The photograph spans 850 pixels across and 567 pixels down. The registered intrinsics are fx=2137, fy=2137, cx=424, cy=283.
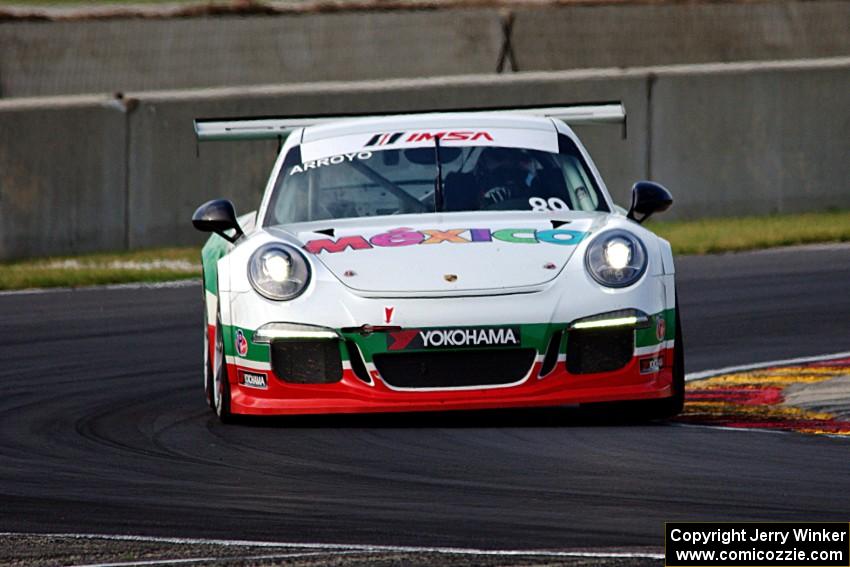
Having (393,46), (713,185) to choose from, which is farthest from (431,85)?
(393,46)

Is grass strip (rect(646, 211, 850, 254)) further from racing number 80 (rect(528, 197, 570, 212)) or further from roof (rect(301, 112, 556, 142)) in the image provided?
racing number 80 (rect(528, 197, 570, 212))

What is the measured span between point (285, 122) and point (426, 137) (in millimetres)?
1146

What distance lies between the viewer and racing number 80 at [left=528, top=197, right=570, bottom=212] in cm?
913

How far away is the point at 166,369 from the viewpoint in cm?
1054

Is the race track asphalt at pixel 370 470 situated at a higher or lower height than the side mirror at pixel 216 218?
lower

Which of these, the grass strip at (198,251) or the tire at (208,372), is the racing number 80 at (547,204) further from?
the grass strip at (198,251)

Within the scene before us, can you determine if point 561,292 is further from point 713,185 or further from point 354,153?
point 713,185

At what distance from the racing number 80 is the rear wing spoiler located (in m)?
1.02

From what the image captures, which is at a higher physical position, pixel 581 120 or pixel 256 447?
pixel 581 120

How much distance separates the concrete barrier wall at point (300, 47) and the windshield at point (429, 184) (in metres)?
11.6

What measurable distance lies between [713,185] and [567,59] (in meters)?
5.03

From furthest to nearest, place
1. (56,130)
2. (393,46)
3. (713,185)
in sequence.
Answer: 1. (393,46)
2. (713,185)
3. (56,130)

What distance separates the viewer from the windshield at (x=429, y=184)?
9188mm

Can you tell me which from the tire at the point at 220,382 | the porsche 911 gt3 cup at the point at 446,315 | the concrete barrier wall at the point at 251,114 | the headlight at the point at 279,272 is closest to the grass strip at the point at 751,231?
the concrete barrier wall at the point at 251,114
